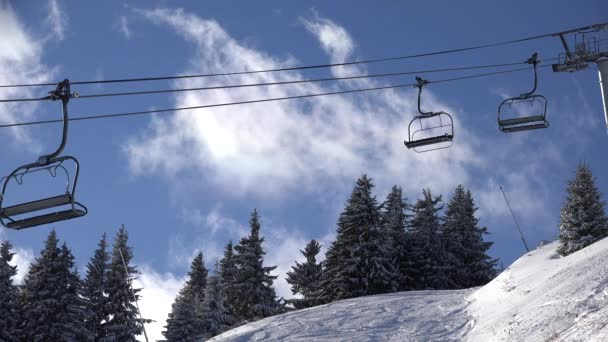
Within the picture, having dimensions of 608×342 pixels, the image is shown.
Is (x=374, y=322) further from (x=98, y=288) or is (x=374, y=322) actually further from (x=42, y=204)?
(x=98, y=288)

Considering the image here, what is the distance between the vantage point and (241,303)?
53875 millimetres

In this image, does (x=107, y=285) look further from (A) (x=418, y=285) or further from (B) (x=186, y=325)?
(A) (x=418, y=285)

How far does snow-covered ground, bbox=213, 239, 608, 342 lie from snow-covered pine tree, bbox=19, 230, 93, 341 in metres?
20.4

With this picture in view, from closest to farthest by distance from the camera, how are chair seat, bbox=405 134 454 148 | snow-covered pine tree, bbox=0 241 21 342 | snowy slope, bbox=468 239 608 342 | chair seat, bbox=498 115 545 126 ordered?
chair seat, bbox=405 134 454 148, chair seat, bbox=498 115 545 126, snowy slope, bbox=468 239 608 342, snow-covered pine tree, bbox=0 241 21 342

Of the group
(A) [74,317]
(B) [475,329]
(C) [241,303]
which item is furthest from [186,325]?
(B) [475,329]

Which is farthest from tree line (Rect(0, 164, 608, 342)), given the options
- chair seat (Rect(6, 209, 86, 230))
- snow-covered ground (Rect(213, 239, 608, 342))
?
chair seat (Rect(6, 209, 86, 230))

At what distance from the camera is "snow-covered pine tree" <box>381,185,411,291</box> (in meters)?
51.9

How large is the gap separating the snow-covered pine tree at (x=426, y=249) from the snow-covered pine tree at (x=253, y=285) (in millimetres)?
11403

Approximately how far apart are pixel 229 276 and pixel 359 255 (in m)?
17.3

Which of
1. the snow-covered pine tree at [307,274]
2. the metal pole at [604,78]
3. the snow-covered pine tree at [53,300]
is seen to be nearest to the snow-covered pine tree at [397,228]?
the snow-covered pine tree at [307,274]

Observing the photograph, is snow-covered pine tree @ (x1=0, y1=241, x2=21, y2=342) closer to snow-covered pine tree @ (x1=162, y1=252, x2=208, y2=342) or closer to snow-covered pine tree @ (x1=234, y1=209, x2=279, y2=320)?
snow-covered pine tree @ (x1=162, y1=252, x2=208, y2=342)

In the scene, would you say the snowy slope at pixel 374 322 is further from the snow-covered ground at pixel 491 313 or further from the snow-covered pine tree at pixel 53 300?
the snow-covered pine tree at pixel 53 300

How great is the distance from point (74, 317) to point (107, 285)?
4347 millimetres

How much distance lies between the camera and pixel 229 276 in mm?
62750
